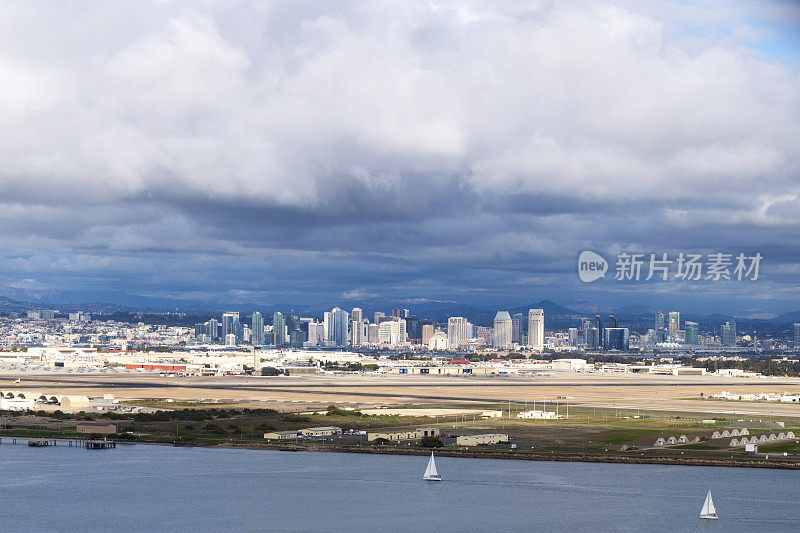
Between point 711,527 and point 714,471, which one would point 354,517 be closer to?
point 711,527

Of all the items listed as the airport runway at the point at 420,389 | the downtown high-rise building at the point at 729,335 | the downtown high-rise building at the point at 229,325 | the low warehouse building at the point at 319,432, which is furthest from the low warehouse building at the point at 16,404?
the downtown high-rise building at the point at 729,335

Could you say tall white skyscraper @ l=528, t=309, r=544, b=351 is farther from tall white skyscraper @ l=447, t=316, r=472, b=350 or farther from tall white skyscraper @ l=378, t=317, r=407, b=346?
tall white skyscraper @ l=378, t=317, r=407, b=346

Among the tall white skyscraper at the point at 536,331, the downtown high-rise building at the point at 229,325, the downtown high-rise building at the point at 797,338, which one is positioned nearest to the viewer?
the downtown high-rise building at the point at 797,338

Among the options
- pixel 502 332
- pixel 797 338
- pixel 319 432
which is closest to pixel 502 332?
pixel 502 332

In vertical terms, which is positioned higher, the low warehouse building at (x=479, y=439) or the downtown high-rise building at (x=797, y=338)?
the downtown high-rise building at (x=797, y=338)

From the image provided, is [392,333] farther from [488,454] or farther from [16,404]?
[488,454]

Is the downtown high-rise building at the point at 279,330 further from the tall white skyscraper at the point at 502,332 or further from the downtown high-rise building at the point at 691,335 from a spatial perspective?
the downtown high-rise building at the point at 691,335
